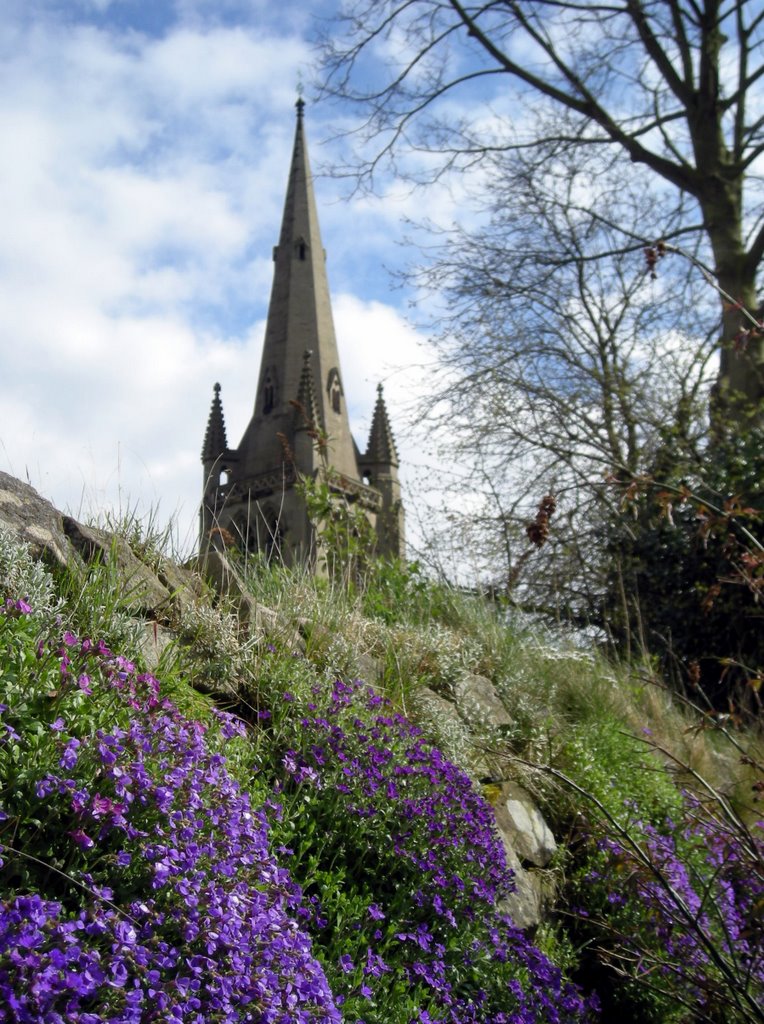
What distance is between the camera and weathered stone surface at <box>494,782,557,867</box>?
4344 mm

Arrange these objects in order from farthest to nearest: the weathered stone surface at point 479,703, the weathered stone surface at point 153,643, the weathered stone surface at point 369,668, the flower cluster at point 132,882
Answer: the weathered stone surface at point 479,703, the weathered stone surface at point 369,668, the weathered stone surface at point 153,643, the flower cluster at point 132,882

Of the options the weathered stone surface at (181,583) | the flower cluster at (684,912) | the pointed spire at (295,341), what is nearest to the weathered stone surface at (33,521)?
the weathered stone surface at (181,583)

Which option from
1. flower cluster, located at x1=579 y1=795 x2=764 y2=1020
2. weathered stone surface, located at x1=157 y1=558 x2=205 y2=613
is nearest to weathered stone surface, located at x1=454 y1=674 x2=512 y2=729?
flower cluster, located at x1=579 y1=795 x2=764 y2=1020

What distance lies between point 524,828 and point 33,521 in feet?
8.54

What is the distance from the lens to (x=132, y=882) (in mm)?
2377

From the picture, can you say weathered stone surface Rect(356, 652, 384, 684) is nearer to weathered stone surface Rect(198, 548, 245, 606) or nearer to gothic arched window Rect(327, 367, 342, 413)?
weathered stone surface Rect(198, 548, 245, 606)

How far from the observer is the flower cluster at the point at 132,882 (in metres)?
1.93

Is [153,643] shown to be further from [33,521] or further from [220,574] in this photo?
[220,574]

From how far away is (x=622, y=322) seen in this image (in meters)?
15.1

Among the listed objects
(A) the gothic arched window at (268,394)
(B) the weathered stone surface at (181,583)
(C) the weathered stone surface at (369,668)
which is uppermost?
(A) the gothic arched window at (268,394)

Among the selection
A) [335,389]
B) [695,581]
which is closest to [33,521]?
[695,581]

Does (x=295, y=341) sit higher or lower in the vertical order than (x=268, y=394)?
higher

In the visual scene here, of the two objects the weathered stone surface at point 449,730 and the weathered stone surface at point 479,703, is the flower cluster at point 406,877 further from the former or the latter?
the weathered stone surface at point 479,703

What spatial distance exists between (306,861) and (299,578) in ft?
9.05
